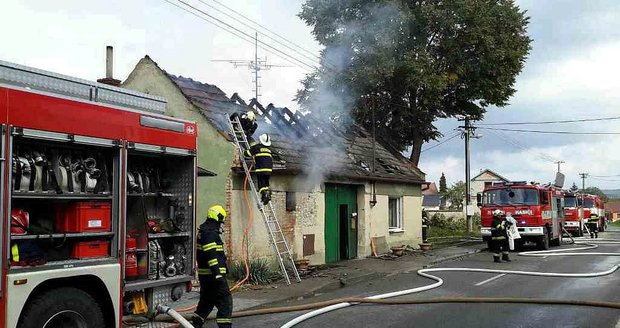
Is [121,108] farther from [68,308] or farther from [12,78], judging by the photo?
[68,308]

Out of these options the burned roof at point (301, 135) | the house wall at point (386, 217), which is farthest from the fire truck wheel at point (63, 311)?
the house wall at point (386, 217)

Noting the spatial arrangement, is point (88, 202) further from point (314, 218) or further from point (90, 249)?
point (314, 218)

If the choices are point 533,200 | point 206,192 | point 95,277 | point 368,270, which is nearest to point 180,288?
point 95,277

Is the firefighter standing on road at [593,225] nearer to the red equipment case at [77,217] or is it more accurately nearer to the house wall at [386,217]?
the house wall at [386,217]

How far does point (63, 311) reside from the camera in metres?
5.61

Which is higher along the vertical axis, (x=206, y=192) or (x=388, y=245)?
(x=206, y=192)

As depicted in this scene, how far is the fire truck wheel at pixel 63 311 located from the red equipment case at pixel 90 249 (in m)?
0.34

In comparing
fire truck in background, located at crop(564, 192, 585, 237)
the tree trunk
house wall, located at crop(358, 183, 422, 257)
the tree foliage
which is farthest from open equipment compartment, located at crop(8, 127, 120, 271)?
the tree foliage

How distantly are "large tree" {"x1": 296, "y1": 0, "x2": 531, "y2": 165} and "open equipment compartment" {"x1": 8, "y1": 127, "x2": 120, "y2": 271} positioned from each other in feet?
38.2

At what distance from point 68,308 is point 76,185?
121 centimetres

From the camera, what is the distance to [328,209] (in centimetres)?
1677

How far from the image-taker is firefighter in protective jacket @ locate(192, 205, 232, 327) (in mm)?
7281

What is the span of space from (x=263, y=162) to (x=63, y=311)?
278 inches

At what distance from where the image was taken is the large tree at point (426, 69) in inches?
712
